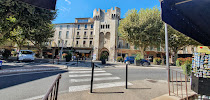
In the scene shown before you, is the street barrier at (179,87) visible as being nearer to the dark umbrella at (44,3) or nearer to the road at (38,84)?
the road at (38,84)

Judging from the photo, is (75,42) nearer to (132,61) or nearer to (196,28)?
(132,61)

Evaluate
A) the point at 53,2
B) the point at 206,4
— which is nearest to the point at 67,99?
the point at 53,2

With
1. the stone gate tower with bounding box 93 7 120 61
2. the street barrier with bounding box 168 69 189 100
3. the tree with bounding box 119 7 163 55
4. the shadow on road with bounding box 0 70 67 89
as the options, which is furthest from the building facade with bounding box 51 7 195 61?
the street barrier with bounding box 168 69 189 100

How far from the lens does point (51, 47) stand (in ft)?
104

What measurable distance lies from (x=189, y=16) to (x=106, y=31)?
26157 mm

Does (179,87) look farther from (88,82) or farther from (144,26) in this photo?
(144,26)

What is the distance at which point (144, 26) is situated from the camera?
56.7 feet

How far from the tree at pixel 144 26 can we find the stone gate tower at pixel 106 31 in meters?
9.21

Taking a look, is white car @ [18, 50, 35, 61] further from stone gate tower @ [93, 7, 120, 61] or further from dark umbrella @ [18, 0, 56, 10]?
stone gate tower @ [93, 7, 120, 61]

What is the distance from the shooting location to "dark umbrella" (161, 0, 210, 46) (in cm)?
236

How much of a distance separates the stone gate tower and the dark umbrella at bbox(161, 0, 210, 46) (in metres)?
24.1

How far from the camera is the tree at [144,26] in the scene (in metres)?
17.0

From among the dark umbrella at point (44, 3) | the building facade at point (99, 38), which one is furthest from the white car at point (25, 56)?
the dark umbrella at point (44, 3)

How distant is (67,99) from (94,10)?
30.3 m
